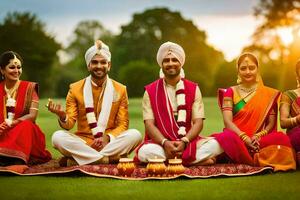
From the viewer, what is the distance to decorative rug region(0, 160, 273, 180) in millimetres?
6512

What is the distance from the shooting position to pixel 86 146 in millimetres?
7098

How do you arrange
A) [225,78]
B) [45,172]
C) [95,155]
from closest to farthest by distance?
[45,172], [95,155], [225,78]

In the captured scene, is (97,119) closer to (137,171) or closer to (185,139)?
(137,171)

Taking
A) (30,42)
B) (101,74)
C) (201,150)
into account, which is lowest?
(201,150)

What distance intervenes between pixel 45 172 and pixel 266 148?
8.38 feet

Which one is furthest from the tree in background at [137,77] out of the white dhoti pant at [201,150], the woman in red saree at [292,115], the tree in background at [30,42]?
the white dhoti pant at [201,150]

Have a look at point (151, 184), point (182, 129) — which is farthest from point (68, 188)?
point (182, 129)

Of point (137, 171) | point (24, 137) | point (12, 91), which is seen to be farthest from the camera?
point (12, 91)

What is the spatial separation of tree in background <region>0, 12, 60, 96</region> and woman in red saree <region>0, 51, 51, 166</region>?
3553cm

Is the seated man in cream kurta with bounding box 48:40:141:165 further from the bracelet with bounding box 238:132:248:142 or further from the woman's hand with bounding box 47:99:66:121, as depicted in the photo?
the bracelet with bounding box 238:132:248:142

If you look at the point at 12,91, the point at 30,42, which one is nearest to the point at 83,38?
the point at 30,42

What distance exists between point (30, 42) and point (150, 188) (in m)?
40.4

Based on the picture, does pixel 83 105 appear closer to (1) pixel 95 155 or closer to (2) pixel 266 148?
(1) pixel 95 155

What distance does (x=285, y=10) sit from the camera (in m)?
39.6
